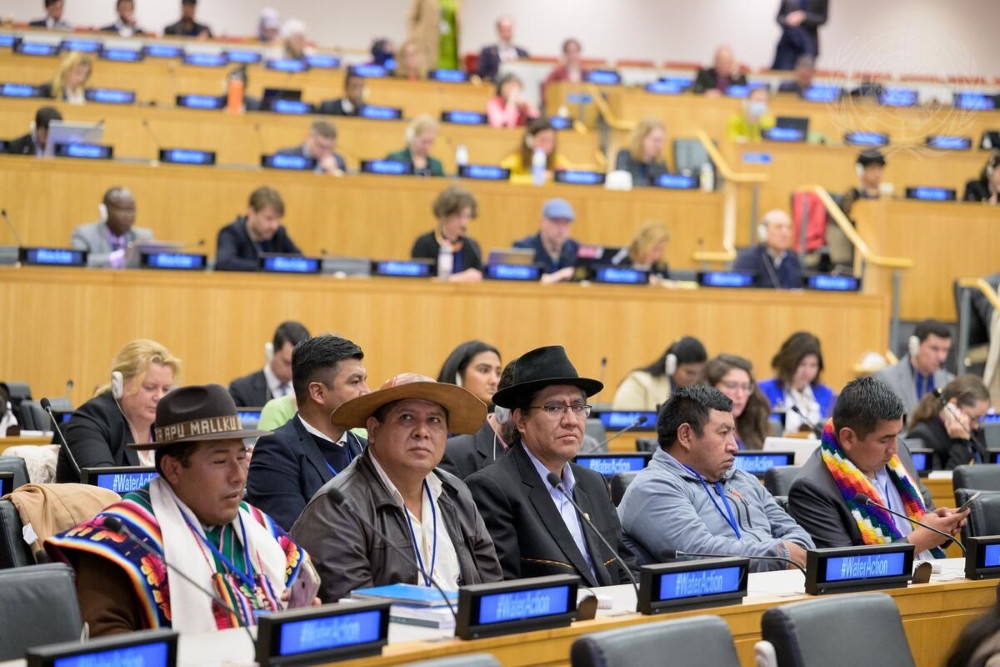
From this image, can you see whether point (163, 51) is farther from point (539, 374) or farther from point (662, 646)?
point (662, 646)

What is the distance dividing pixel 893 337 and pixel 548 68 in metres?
6.95

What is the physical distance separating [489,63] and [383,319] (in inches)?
288

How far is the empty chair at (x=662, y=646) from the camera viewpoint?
2.45 m

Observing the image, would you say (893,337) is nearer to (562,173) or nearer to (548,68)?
(562,173)

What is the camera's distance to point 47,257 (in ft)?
27.2

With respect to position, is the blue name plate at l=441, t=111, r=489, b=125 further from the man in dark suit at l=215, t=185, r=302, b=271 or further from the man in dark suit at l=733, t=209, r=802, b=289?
the man in dark suit at l=215, t=185, r=302, b=271

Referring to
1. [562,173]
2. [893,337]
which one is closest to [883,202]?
[893,337]

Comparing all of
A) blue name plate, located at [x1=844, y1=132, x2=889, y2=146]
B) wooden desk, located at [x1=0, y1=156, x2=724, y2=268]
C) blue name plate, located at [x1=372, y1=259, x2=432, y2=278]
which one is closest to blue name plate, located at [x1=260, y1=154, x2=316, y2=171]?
wooden desk, located at [x1=0, y1=156, x2=724, y2=268]

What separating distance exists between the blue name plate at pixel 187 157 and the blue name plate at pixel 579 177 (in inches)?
98.6

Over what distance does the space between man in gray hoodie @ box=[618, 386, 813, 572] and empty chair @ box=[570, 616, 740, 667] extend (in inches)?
59.9

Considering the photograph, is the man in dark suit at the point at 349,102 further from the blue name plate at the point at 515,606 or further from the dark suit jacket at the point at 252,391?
the blue name plate at the point at 515,606

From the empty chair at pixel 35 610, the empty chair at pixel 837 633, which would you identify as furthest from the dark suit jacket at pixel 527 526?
the empty chair at pixel 35 610

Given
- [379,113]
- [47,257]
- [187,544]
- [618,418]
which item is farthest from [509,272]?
[187,544]

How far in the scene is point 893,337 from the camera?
9961 millimetres
